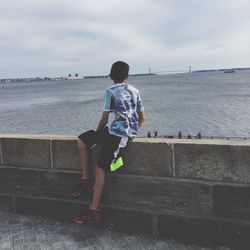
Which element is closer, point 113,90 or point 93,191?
point 113,90

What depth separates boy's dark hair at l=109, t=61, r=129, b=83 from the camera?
475 cm

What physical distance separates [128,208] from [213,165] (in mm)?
1260

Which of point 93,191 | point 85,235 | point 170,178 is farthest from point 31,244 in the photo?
point 170,178

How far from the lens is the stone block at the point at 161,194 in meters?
4.48

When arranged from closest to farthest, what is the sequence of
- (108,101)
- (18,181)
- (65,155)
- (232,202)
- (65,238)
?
(232,202) → (108,101) → (65,238) → (65,155) → (18,181)

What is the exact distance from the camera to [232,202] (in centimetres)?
431

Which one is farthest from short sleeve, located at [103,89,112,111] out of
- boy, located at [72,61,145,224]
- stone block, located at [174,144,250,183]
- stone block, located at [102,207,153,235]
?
stone block, located at [102,207,153,235]

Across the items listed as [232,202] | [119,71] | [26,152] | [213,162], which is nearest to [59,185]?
[26,152]

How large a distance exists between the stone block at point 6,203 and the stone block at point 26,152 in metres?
0.53

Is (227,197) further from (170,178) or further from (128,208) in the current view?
(128,208)

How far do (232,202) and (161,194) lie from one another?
84cm

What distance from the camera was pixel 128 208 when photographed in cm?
495

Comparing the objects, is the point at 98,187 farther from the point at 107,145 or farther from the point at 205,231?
the point at 205,231

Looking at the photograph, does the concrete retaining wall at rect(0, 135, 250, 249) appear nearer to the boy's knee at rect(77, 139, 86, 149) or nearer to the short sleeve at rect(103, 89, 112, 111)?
the boy's knee at rect(77, 139, 86, 149)
